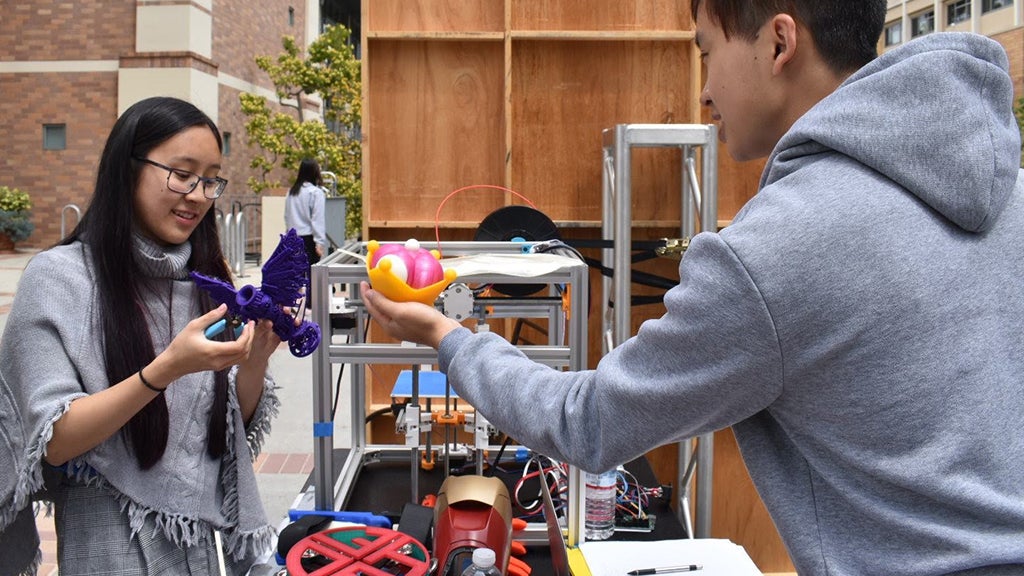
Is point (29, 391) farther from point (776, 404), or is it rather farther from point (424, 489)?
point (776, 404)

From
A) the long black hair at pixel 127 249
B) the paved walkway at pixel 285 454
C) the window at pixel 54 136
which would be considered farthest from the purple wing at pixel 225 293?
the window at pixel 54 136

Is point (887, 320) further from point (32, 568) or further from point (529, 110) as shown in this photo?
point (529, 110)

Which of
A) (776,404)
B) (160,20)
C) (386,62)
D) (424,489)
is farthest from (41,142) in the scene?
(776,404)

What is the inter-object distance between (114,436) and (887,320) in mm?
1494

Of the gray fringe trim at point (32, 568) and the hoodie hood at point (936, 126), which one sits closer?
the hoodie hood at point (936, 126)

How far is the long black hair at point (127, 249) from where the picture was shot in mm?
1817

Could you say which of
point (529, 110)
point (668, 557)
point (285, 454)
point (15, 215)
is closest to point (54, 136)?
point (15, 215)

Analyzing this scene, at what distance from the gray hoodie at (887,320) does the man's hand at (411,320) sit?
46cm

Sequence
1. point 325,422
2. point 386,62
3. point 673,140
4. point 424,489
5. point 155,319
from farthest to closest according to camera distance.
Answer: point 386,62
point 673,140
point 424,489
point 325,422
point 155,319

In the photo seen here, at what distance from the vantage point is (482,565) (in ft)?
5.35

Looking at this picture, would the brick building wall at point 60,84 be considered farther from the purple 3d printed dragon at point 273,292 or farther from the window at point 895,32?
the window at point 895,32

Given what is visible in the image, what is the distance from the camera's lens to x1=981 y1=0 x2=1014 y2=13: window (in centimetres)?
3091

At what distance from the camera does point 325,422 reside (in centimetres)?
218

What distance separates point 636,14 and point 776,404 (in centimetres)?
352
